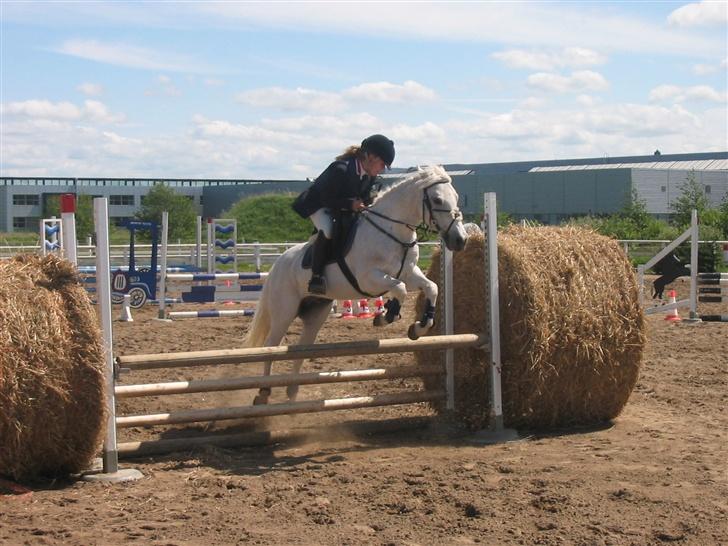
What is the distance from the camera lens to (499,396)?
691 cm

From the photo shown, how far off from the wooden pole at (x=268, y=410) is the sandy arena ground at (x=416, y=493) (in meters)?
0.25

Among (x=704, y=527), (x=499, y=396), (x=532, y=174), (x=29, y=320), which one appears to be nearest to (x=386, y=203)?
(x=499, y=396)

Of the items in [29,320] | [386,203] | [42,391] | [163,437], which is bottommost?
[163,437]

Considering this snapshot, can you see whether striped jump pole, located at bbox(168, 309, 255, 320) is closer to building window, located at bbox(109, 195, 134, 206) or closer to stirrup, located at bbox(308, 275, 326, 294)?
Answer: stirrup, located at bbox(308, 275, 326, 294)

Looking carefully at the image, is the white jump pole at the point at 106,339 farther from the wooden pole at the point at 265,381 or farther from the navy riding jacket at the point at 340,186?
the navy riding jacket at the point at 340,186

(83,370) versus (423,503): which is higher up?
(83,370)

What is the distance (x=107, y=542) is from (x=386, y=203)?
356 cm

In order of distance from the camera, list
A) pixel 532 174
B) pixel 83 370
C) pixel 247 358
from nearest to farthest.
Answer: pixel 83 370 → pixel 247 358 → pixel 532 174

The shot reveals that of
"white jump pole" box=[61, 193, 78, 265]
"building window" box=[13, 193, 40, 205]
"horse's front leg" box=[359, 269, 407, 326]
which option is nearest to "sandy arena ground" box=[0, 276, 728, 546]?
"horse's front leg" box=[359, 269, 407, 326]

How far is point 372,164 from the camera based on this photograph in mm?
7172

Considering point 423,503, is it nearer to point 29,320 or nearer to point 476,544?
point 476,544

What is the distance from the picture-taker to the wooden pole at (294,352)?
5.80 meters

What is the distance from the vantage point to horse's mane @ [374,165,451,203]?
22.5ft

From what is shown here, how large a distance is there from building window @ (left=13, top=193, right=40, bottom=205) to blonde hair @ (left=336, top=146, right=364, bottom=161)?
53.4 m
